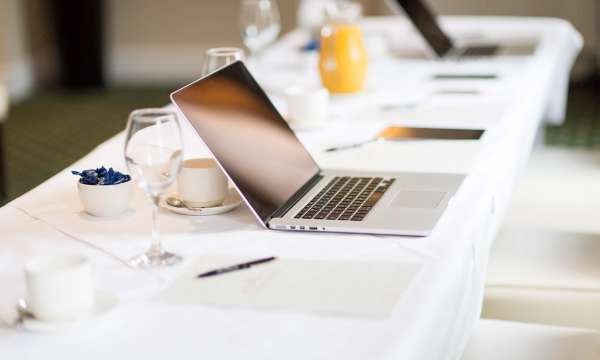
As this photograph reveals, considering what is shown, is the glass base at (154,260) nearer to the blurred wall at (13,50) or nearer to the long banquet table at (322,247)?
the long banquet table at (322,247)

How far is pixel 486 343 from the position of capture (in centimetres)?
149

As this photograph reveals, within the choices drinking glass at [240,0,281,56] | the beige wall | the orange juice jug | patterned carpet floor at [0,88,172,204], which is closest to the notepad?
the orange juice jug

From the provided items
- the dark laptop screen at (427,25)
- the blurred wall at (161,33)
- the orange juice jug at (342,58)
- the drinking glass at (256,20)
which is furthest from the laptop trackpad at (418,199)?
the blurred wall at (161,33)

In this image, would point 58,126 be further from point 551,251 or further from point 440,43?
point 551,251

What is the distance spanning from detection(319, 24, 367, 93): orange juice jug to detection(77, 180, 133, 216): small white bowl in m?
1.03

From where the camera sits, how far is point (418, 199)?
1.52 meters

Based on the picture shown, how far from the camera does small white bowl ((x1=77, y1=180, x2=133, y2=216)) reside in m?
1.45

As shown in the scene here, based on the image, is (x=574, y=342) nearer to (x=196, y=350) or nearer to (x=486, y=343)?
(x=486, y=343)

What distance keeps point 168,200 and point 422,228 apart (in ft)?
1.35

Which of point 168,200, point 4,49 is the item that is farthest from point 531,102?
point 4,49

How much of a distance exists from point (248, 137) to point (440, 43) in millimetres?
1656

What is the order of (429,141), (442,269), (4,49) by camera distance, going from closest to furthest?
1. (442,269)
2. (429,141)
3. (4,49)

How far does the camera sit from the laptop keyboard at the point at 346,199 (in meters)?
1.43

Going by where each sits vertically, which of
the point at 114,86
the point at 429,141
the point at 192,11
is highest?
the point at 429,141
